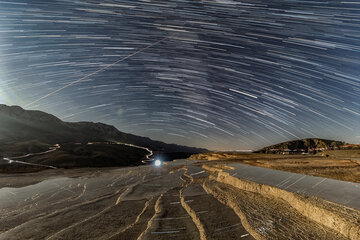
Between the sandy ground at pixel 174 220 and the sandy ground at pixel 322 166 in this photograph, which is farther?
the sandy ground at pixel 322 166

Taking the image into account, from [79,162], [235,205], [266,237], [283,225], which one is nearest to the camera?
[266,237]

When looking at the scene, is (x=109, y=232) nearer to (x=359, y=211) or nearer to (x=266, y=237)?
(x=266, y=237)

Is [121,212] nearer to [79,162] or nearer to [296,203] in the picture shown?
[296,203]

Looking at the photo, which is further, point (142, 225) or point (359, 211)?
point (142, 225)

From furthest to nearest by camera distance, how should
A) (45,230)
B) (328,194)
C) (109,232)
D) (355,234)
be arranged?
(328,194)
(45,230)
(109,232)
(355,234)

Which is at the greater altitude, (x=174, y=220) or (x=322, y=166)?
(x=322, y=166)

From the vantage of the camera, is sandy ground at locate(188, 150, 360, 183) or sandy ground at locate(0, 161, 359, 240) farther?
sandy ground at locate(188, 150, 360, 183)

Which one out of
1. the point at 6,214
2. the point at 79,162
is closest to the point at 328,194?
the point at 6,214

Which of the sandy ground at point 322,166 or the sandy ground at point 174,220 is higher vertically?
the sandy ground at point 322,166

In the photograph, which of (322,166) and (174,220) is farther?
(322,166)

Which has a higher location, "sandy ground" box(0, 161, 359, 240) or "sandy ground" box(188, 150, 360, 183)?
"sandy ground" box(188, 150, 360, 183)

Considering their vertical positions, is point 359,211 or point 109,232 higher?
point 359,211
